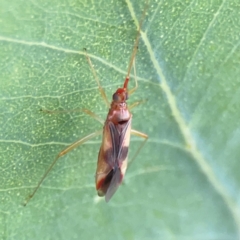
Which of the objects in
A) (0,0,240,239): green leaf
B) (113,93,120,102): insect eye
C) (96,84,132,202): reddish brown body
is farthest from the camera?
(96,84,132,202): reddish brown body

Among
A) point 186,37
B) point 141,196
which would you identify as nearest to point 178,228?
point 141,196

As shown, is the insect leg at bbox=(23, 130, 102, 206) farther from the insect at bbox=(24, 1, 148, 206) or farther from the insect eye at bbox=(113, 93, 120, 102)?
the insect eye at bbox=(113, 93, 120, 102)

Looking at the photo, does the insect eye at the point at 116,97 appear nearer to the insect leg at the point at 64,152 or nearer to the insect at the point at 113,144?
the insect at the point at 113,144

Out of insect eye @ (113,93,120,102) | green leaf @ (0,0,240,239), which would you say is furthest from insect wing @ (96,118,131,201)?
insect eye @ (113,93,120,102)

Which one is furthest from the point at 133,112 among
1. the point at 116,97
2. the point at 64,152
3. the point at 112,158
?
the point at 64,152

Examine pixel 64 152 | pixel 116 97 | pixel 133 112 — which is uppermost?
pixel 116 97

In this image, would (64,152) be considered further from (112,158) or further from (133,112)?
(133,112)
